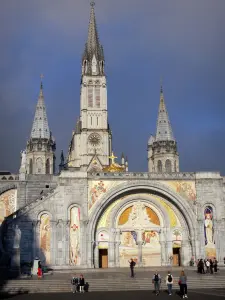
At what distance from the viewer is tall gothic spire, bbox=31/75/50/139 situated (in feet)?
250

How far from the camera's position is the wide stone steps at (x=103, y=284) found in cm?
2708

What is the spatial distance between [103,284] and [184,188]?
56.0ft

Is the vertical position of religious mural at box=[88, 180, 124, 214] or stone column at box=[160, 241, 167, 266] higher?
religious mural at box=[88, 180, 124, 214]

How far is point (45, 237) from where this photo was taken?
129ft

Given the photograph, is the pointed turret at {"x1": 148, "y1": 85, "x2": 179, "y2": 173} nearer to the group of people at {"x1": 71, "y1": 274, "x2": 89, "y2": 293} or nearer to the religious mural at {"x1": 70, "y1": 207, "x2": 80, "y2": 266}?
the religious mural at {"x1": 70, "y1": 207, "x2": 80, "y2": 266}

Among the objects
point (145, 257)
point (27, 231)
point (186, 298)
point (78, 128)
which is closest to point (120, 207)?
point (145, 257)

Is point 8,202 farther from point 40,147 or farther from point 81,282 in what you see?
point 40,147

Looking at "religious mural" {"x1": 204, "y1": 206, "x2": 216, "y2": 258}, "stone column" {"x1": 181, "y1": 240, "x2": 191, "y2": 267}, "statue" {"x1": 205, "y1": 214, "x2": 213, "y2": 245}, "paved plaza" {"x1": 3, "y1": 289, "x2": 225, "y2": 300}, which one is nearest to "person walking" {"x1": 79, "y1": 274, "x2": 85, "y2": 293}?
"paved plaza" {"x1": 3, "y1": 289, "x2": 225, "y2": 300}

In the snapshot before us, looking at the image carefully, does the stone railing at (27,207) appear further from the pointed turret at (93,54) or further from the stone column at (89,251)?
the pointed turret at (93,54)

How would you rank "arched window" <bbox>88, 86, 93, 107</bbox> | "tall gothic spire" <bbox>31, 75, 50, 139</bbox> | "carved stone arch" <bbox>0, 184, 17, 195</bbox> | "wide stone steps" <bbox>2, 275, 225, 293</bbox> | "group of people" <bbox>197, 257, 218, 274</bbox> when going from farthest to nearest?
"arched window" <bbox>88, 86, 93, 107</bbox>
"tall gothic spire" <bbox>31, 75, 50, 139</bbox>
"carved stone arch" <bbox>0, 184, 17, 195</bbox>
"group of people" <bbox>197, 257, 218, 274</bbox>
"wide stone steps" <bbox>2, 275, 225, 293</bbox>

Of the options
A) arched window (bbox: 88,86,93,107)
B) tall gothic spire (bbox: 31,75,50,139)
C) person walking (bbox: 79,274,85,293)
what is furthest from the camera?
arched window (bbox: 88,86,93,107)

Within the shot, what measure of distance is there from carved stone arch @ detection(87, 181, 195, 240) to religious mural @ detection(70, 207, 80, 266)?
178 cm

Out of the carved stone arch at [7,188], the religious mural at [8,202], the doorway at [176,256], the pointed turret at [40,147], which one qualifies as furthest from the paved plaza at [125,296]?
the pointed turret at [40,147]

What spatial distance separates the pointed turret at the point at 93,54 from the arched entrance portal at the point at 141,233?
52.1m
